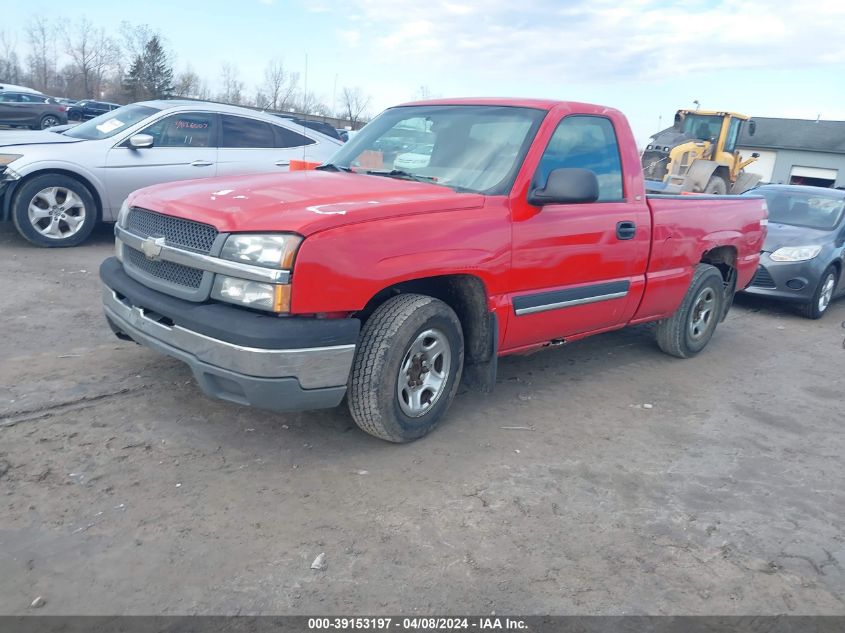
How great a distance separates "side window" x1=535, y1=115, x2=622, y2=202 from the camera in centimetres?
444


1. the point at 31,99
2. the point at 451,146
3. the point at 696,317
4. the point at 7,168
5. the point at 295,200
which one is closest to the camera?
the point at 295,200

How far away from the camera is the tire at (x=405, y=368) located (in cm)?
359

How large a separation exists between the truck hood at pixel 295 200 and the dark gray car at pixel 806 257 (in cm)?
580

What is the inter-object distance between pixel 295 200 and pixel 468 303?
1.20m

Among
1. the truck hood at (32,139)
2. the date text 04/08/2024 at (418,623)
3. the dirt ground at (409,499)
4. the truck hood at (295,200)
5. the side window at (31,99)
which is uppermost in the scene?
the side window at (31,99)

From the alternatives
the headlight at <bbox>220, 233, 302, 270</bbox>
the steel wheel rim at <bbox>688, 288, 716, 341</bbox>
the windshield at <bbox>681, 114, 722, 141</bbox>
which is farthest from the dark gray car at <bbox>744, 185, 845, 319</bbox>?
the windshield at <bbox>681, 114, 722, 141</bbox>

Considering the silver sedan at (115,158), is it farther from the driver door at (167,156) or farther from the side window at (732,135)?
the side window at (732,135)

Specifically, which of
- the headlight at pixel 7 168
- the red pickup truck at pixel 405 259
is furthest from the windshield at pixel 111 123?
the red pickup truck at pixel 405 259

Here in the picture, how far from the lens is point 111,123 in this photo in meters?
8.23

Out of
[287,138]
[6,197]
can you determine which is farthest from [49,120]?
[6,197]

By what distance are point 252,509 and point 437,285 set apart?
1.64 meters

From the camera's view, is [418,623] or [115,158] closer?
[418,623]

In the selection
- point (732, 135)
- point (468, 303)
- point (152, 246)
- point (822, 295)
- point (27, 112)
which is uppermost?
point (732, 135)

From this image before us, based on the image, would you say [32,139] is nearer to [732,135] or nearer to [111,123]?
[111,123]
